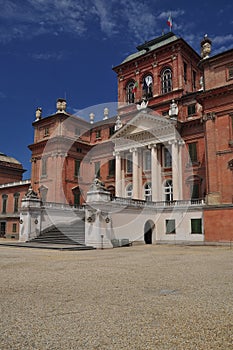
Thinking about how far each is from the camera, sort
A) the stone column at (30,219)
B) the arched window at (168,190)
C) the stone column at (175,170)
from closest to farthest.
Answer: the stone column at (30,219)
the stone column at (175,170)
the arched window at (168,190)

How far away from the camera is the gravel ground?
14.1ft

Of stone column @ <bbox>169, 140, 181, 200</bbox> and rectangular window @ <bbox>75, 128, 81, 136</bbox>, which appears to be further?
rectangular window @ <bbox>75, 128, 81, 136</bbox>

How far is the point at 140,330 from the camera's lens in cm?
473

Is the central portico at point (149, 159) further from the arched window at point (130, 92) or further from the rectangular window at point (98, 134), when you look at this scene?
the arched window at point (130, 92)

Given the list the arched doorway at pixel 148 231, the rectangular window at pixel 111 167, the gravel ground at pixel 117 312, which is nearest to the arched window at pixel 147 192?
the arched doorway at pixel 148 231

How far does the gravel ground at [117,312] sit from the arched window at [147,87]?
3380 centimetres

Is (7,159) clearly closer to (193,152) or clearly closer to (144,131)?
(144,131)

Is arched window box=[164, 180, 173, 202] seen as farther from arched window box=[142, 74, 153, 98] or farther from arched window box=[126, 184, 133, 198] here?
arched window box=[142, 74, 153, 98]

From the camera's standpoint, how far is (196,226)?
2798 centimetres

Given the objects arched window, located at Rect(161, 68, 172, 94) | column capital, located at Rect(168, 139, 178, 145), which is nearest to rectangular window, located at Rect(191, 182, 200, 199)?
column capital, located at Rect(168, 139, 178, 145)

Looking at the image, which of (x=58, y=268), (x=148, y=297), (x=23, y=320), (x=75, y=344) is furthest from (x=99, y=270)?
(x=75, y=344)

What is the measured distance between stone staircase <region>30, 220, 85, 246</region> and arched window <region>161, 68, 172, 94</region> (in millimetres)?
20762

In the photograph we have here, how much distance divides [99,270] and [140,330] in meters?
6.86

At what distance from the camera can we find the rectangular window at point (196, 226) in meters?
27.7
